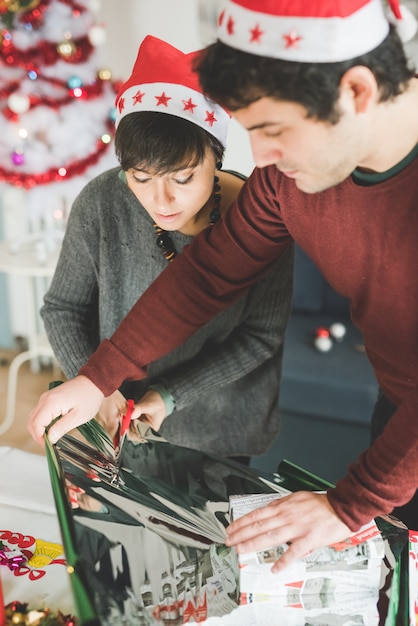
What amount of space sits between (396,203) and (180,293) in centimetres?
37

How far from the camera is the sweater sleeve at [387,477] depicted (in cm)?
75

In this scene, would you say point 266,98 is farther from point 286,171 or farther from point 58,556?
point 58,556

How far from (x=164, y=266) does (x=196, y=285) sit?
139mm

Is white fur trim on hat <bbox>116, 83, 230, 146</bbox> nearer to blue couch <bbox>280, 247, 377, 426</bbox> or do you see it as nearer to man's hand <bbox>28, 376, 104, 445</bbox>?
man's hand <bbox>28, 376, 104, 445</bbox>

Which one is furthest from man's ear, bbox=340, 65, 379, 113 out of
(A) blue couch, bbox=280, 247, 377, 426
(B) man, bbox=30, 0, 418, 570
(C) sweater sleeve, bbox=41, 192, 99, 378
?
(A) blue couch, bbox=280, 247, 377, 426

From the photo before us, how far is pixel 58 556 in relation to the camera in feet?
3.14

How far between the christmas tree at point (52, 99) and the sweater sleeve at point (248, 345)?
5.51ft

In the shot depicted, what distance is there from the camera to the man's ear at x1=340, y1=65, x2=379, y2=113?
699mm

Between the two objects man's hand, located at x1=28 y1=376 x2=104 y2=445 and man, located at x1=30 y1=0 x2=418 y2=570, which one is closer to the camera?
man, located at x1=30 y1=0 x2=418 y2=570

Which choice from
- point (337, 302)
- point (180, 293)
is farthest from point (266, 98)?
point (337, 302)

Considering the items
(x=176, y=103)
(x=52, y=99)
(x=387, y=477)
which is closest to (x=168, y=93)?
(x=176, y=103)

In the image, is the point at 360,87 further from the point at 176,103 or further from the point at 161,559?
the point at 161,559

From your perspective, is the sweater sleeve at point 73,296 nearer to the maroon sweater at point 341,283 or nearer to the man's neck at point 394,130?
the maroon sweater at point 341,283

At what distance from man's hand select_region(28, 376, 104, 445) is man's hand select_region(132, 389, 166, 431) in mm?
148
